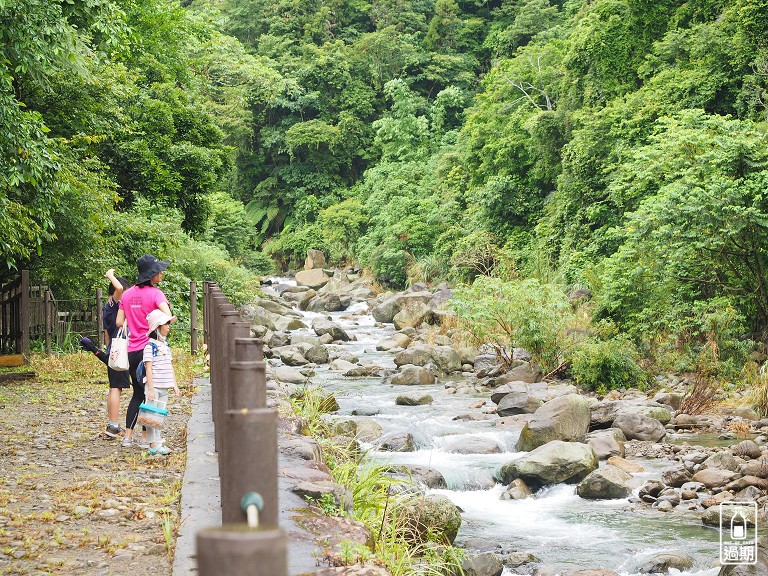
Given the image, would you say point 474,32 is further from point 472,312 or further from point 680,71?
point 472,312

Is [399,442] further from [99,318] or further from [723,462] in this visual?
[99,318]

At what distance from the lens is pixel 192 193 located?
19.5 metres

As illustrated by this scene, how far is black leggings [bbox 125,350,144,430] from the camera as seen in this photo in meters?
7.54

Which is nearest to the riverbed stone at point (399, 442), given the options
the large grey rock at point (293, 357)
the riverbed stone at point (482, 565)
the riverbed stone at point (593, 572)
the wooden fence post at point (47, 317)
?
the riverbed stone at point (482, 565)

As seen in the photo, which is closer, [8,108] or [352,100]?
[8,108]

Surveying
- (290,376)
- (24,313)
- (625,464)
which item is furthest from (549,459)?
(24,313)

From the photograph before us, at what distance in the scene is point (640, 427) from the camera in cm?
1267

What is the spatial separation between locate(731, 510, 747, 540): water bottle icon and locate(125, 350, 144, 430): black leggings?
5.90 metres

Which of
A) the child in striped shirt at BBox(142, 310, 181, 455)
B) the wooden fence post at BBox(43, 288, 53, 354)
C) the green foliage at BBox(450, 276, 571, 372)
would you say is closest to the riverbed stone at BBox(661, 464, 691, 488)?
the child in striped shirt at BBox(142, 310, 181, 455)

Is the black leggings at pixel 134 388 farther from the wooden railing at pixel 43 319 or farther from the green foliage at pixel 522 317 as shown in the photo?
the green foliage at pixel 522 317

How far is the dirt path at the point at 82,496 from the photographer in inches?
181

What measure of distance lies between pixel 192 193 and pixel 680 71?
12985 mm

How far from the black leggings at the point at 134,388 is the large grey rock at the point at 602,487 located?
5.38 metres

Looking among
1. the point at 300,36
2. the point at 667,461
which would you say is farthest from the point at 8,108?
the point at 300,36
